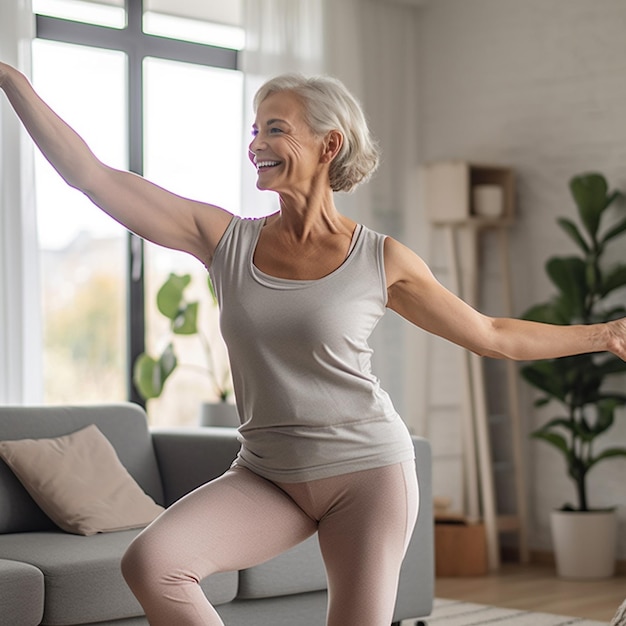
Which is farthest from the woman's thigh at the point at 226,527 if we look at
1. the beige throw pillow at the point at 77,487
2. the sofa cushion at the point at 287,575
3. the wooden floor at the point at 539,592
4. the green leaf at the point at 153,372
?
the green leaf at the point at 153,372

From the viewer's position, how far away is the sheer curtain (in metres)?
5.20

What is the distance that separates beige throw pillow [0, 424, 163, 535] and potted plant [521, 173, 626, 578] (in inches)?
84.5

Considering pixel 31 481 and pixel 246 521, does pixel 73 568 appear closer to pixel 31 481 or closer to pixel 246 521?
pixel 31 481

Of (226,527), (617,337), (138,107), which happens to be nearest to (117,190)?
(226,527)

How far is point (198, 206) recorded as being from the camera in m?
2.02

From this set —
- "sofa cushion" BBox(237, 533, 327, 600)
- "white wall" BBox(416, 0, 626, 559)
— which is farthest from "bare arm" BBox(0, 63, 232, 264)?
"white wall" BBox(416, 0, 626, 559)

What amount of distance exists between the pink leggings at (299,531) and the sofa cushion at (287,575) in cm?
135

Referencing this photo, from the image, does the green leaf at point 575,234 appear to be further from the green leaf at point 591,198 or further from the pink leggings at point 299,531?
the pink leggings at point 299,531

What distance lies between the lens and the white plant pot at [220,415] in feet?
14.6

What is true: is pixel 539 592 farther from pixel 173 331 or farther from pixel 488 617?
pixel 173 331

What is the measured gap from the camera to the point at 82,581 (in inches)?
115

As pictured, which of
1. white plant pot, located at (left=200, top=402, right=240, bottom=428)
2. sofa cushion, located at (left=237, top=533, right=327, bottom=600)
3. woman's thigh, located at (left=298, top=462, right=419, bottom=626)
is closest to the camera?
woman's thigh, located at (left=298, top=462, right=419, bottom=626)

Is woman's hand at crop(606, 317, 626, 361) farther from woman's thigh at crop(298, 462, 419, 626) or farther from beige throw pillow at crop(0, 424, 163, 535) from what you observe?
beige throw pillow at crop(0, 424, 163, 535)

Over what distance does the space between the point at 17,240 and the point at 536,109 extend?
251cm
